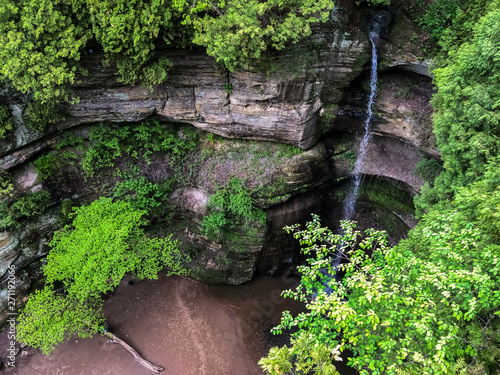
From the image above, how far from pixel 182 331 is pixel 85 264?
5.31m

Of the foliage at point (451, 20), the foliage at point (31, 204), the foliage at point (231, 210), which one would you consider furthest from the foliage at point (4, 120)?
the foliage at point (451, 20)

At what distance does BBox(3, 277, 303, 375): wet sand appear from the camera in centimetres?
1298

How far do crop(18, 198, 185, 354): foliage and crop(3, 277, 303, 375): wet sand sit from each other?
982mm

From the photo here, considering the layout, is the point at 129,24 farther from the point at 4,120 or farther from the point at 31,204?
the point at 31,204

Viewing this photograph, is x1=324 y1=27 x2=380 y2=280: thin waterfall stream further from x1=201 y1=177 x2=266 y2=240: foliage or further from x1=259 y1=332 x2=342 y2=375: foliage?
x1=259 y1=332 x2=342 y2=375: foliage

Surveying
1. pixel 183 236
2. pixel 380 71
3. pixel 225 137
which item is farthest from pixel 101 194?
pixel 380 71

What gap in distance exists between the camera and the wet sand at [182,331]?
13.0 m

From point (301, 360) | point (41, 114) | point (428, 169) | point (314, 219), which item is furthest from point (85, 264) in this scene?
point (428, 169)

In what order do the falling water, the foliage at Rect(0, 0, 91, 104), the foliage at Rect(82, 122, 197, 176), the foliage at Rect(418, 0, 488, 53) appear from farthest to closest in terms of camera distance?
the foliage at Rect(82, 122, 197, 176)
the falling water
the foliage at Rect(418, 0, 488, 53)
the foliage at Rect(0, 0, 91, 104)

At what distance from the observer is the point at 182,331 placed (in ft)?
46.1

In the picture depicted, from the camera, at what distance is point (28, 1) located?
9625mm

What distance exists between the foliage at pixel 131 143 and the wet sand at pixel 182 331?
645 centimetres

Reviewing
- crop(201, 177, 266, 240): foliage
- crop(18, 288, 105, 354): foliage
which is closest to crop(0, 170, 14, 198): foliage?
crop(18, 288, 105, 354): foliage

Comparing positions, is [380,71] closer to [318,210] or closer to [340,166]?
[340,166]
